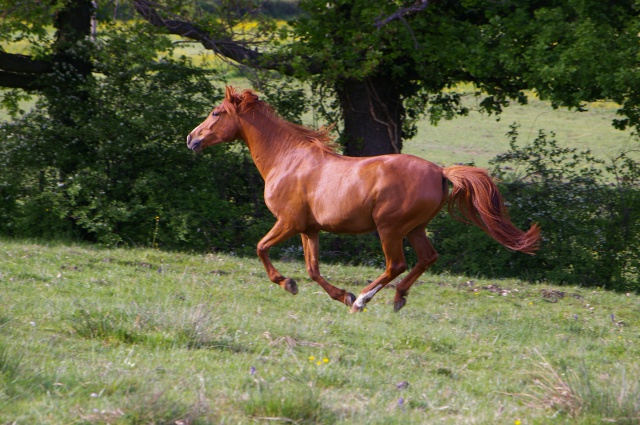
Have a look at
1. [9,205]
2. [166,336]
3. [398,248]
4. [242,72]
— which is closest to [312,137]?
[398,248]

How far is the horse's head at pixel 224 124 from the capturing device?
953 cm

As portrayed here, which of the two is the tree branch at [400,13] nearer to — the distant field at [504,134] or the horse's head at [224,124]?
the horse's head at [224,124]

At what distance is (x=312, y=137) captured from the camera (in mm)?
9203

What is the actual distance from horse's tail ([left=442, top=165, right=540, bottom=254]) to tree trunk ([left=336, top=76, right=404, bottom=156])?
7.09 meters

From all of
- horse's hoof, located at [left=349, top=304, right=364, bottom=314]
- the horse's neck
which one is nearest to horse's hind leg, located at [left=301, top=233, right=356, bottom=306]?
horse's hoof, located at [left=349, top=304, right=364, bottom=314]

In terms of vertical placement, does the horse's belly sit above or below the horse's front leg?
above

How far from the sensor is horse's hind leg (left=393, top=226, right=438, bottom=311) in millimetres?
8680

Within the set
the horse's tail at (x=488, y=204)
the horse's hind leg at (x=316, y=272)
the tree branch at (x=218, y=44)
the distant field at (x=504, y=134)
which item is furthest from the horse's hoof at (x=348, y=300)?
the distant field at (x=504, y=134)

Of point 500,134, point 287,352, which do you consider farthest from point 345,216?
point 500,134

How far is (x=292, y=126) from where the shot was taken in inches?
367

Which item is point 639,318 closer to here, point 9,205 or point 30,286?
point 30,286

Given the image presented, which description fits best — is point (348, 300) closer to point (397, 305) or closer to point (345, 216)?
point (397, 305)

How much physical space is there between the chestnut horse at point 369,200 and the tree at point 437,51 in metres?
4.86

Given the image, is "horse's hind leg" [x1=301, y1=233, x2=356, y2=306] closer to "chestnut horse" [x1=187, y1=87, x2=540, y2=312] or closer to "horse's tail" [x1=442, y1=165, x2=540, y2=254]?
"chestnut horse" [x1=187, y1=87, x2=540, y2=312]
